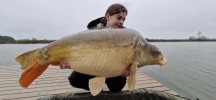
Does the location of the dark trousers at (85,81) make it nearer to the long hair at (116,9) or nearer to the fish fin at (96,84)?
the long hair at (116,9)

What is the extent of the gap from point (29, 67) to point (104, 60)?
2.08 ft

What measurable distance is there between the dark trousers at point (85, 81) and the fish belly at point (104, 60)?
3.35ft

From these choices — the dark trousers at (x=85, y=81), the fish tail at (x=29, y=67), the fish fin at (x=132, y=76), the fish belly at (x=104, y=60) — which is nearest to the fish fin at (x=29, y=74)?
the fish tail at (x=29, y=67)

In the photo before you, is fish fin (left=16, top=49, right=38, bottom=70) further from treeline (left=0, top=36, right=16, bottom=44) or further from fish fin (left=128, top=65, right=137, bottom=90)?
treeline (left=0, top=36, right=16, bottom=44)

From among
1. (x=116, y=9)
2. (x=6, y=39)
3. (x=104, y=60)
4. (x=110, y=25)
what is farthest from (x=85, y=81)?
(x=6, y=39)

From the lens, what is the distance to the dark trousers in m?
2.89

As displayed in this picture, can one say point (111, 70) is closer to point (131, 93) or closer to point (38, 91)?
point (131, 93)

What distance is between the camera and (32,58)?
1982 mm

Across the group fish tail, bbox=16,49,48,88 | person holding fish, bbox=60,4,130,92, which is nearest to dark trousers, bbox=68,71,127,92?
person holding fish, bbox=60,4,130,92

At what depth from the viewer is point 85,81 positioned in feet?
9.53

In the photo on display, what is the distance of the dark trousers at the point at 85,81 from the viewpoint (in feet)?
9.50

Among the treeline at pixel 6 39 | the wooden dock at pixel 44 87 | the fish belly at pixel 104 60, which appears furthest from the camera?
the treeline at pixel 6 39

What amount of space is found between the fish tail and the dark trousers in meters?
0.94

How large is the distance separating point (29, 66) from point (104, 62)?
2.09 feet
